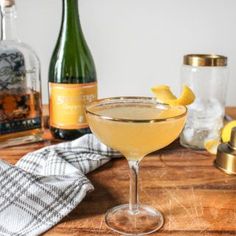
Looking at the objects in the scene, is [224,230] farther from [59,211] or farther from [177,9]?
[177,9]

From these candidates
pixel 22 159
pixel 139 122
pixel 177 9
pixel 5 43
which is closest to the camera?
pixel 139 122

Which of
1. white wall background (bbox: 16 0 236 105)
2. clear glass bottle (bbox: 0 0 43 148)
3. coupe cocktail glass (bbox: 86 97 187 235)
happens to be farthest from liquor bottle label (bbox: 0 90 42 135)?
white wall background (bbox: 16 0 236 105)

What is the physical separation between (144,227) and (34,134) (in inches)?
15.9

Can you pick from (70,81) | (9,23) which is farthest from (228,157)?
(9,23)

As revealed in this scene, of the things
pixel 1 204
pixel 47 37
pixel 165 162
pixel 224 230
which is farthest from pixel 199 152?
pixel 47 37

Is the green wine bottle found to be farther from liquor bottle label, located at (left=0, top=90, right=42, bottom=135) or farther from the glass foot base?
the glass foot base

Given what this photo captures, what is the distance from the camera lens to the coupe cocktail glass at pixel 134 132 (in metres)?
0.47

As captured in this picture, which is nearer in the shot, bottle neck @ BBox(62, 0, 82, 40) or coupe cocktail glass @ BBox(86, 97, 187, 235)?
coupe cocktail glass @ BBox(86, 97, 187, 235)

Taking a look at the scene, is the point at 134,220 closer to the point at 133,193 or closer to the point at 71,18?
the point at 133,193

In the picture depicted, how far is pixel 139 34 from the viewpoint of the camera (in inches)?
46.5

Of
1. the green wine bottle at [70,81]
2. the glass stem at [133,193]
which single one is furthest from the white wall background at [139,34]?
the glass stem at [133,193]

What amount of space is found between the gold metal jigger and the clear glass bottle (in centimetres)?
37

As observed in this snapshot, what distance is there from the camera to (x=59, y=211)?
0.51 meters

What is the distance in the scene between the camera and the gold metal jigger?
0.66 meters
